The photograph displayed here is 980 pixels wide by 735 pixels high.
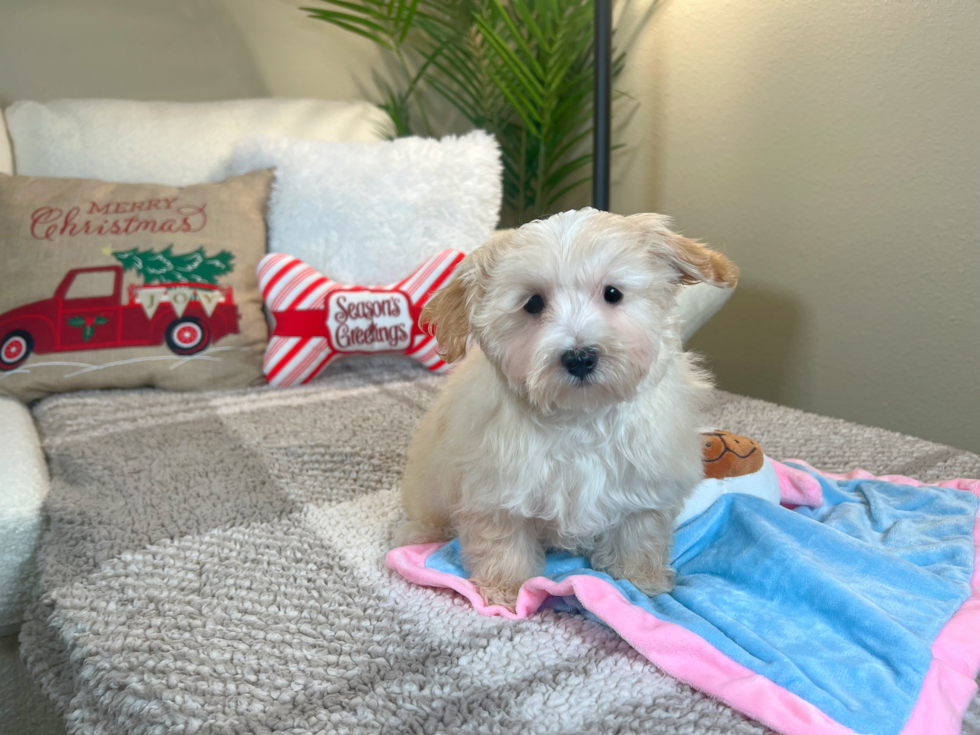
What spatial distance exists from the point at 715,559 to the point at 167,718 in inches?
26.5

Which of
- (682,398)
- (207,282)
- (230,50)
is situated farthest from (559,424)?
(230,50)

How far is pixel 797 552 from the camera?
88 centimetres

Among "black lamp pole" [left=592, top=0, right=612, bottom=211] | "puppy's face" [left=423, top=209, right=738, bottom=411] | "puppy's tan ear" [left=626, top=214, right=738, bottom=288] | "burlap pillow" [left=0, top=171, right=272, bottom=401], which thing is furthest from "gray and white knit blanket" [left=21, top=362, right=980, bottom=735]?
"black lamp pole" [left=592, top=0, right=612, bottom=211]

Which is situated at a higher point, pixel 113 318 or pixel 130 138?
pixel 130 138

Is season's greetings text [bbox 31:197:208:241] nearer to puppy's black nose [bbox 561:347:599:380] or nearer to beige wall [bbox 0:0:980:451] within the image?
beige wall [bbox 0:0:980:451]

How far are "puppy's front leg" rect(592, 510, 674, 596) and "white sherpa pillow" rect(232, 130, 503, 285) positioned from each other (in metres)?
1.09

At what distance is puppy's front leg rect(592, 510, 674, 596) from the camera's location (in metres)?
0.90

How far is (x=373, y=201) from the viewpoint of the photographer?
6.02 ft

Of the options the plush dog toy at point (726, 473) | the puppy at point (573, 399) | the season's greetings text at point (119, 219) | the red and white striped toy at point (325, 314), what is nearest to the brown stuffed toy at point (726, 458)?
the plush dog toy at point (726, 473)

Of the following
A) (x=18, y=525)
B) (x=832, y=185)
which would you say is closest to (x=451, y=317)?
(x=18, y=525)

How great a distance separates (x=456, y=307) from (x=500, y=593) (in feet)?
1.20

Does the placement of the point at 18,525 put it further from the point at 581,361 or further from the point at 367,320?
the point at 581,361

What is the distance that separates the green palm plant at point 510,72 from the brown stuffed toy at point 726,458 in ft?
4.40

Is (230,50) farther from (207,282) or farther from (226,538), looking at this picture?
(226,538)
